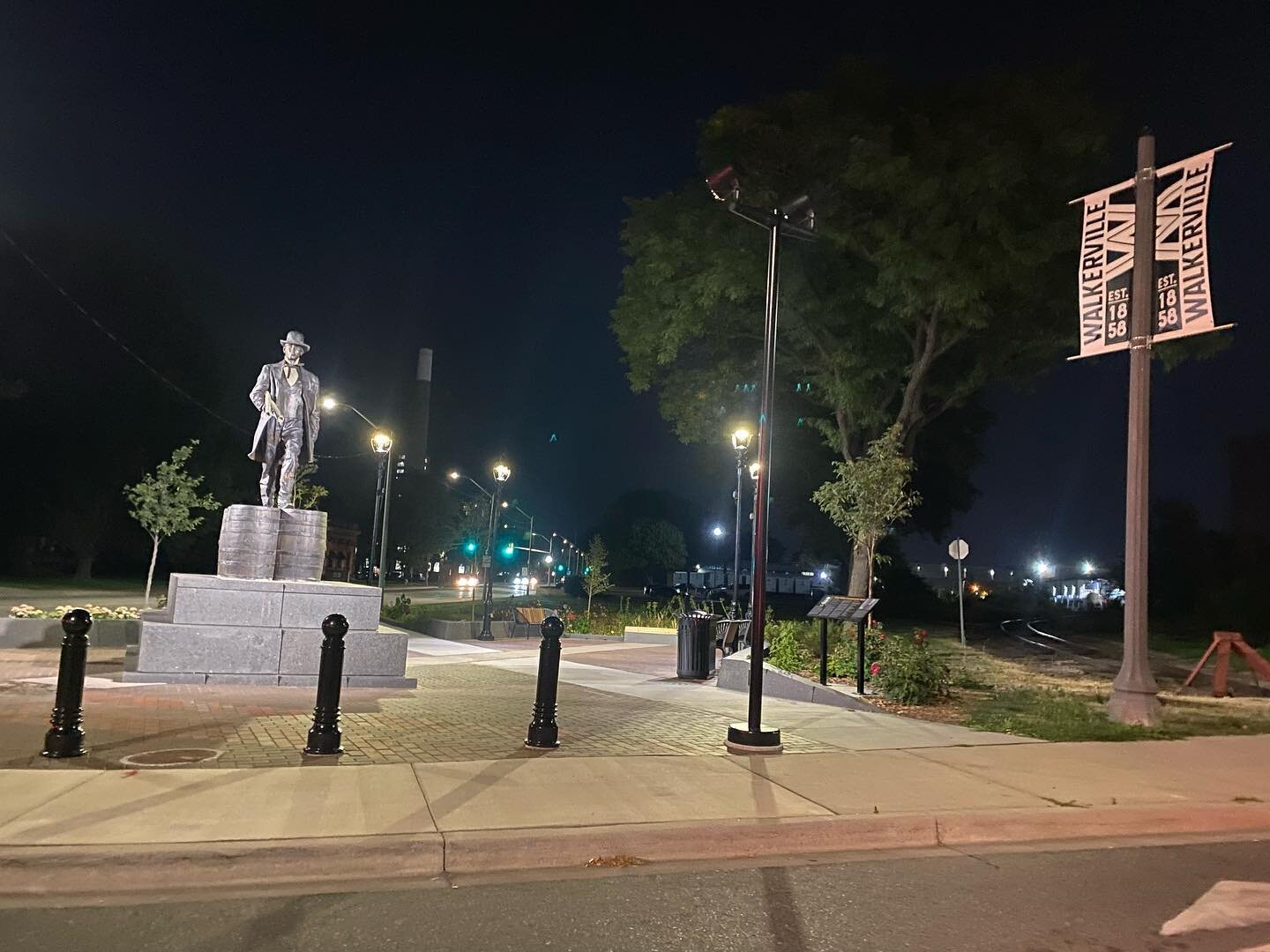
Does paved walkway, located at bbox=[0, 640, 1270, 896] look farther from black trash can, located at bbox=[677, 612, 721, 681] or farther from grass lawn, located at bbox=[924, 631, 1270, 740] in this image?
black trash can, located at bbox=[677, 612, 721, 681]

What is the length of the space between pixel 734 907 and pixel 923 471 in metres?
45.3

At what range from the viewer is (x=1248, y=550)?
57.4m

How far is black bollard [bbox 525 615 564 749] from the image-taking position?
28.6 ft

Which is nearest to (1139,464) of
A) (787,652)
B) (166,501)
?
(787,652)

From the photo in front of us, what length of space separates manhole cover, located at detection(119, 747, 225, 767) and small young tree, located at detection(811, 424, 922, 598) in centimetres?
1403

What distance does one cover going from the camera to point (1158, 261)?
12383mm

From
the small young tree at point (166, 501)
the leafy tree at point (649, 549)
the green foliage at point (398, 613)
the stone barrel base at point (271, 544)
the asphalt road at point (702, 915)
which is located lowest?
the asphalt road at point (702, 915)

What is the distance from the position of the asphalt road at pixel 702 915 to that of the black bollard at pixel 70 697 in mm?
3020

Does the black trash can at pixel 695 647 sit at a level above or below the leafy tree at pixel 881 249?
below

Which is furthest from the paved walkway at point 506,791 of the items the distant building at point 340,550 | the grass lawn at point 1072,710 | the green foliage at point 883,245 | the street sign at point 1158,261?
the distant building at point 340,550

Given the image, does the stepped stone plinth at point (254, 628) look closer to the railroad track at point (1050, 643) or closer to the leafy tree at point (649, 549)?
the railroad track at point (1050, 643)

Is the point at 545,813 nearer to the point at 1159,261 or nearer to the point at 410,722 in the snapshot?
the point at 410,722

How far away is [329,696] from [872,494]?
44.3 feet

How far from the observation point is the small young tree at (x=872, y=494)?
63.1ft
